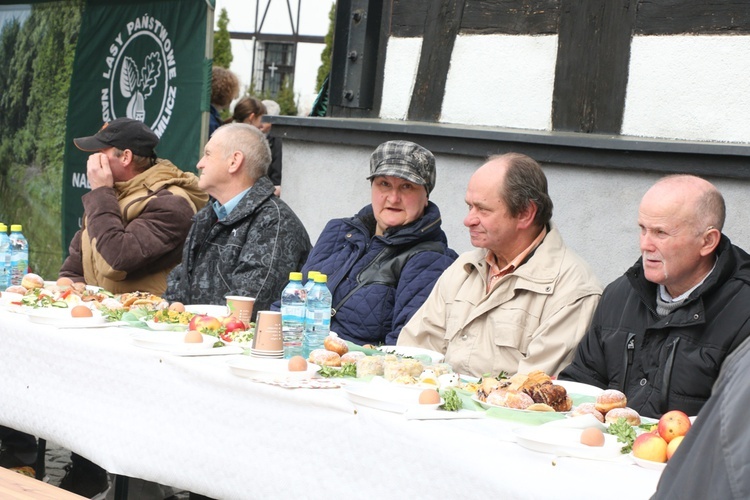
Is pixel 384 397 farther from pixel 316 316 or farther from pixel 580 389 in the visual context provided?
pixel 316 316

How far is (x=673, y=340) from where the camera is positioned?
344cm

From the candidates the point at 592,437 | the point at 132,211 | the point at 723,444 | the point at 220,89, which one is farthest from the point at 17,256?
the point at 723,444

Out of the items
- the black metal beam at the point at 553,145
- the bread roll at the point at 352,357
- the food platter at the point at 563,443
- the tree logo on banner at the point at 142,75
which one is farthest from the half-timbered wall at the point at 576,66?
the food platter at the point at 563,443

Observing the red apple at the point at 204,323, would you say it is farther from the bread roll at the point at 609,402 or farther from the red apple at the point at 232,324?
the bread roll at the point at 609,402

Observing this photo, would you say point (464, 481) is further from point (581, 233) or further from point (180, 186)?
point (180, 186)

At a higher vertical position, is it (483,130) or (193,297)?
(483,130)

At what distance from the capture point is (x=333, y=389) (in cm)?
316

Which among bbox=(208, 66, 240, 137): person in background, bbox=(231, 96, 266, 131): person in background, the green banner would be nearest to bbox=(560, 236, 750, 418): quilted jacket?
the green banner

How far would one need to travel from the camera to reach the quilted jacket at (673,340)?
3365 millimetres

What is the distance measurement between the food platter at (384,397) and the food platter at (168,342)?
2.64 ft

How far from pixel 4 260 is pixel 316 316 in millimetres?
1909

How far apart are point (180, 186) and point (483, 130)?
5.57 feet

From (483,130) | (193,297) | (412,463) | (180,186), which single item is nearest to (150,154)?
(180,186)

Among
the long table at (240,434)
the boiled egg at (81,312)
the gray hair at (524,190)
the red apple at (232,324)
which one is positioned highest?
the gray hair at (524,190)
